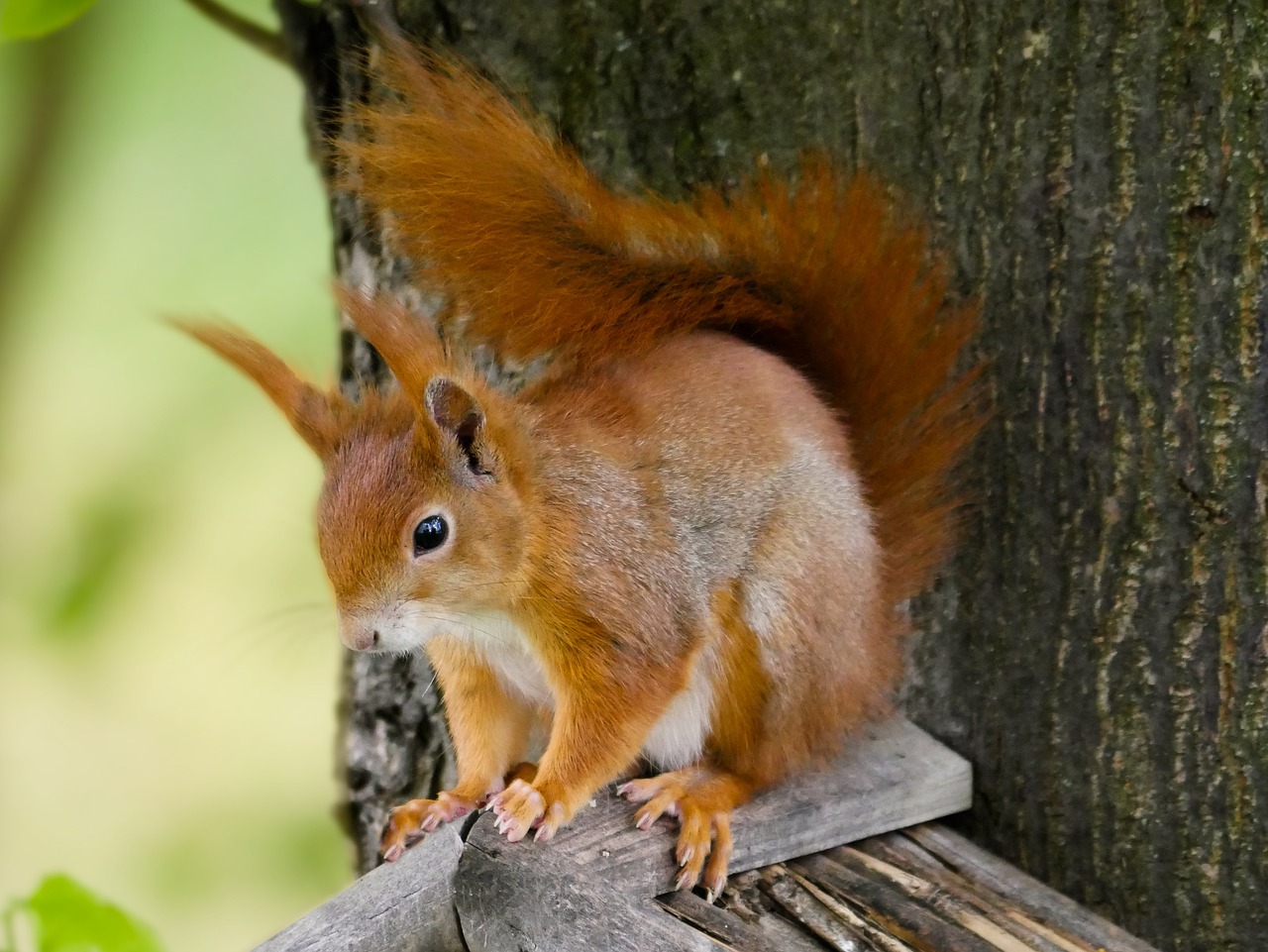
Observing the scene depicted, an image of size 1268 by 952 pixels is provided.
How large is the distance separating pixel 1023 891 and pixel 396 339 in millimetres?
812

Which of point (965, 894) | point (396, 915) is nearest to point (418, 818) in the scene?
point (396, 915)

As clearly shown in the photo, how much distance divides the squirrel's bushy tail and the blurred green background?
956mm

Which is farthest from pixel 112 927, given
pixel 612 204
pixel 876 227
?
pixel 876 227

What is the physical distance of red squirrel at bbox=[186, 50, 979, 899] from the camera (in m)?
1.13

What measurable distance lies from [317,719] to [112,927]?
1.54m

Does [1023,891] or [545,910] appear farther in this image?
[1023,891]

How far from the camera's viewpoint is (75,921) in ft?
3.62

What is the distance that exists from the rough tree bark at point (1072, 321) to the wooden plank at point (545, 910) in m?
0.51

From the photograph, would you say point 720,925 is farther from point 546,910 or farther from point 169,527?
point 169,527

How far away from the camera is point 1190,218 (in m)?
1.24

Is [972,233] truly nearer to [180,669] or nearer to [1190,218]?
[1190,218]

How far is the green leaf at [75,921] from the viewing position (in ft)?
3.59

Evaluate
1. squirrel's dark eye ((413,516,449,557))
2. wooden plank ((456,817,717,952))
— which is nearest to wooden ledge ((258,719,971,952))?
wooden plank ((456,817,717,952))

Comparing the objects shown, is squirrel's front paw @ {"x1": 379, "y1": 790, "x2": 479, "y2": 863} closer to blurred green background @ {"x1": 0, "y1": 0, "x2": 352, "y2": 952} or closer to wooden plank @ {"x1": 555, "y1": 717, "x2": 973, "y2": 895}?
wooden plank @ {"x1": 555, "y1": 717, "x2": 973, "y2": 895}
